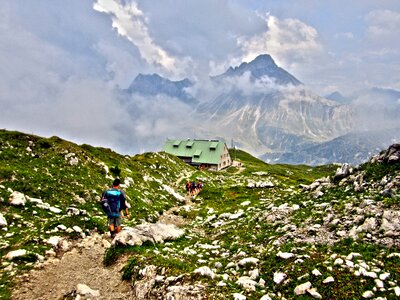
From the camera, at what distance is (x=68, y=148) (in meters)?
35.5

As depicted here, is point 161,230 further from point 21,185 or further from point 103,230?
point 21,185

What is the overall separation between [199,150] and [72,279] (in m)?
130

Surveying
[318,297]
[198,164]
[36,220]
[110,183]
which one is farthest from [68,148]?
[198,164]

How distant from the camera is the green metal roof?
13800cm

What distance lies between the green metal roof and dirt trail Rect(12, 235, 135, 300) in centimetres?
12006

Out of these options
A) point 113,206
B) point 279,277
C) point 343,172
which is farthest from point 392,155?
point 113,206

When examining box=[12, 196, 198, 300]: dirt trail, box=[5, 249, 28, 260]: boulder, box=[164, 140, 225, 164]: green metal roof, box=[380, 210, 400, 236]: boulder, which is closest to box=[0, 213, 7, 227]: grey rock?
box=[5, 249, 28, 260]: boulder

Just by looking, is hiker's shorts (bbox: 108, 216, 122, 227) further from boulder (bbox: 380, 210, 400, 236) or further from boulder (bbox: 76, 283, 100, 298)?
boulder (bbox: 380, 210, 400, 236)

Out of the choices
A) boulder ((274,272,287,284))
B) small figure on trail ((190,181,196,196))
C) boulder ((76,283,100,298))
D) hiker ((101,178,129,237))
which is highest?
small figure on trail ((190,181,196,196))

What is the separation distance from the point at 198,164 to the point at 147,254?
410 feet

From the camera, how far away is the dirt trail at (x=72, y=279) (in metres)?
11.9

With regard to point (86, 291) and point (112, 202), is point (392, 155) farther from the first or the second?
point (86, 291)

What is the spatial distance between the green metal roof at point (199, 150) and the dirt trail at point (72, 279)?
120057 mm

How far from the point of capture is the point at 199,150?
143625 millimetres
